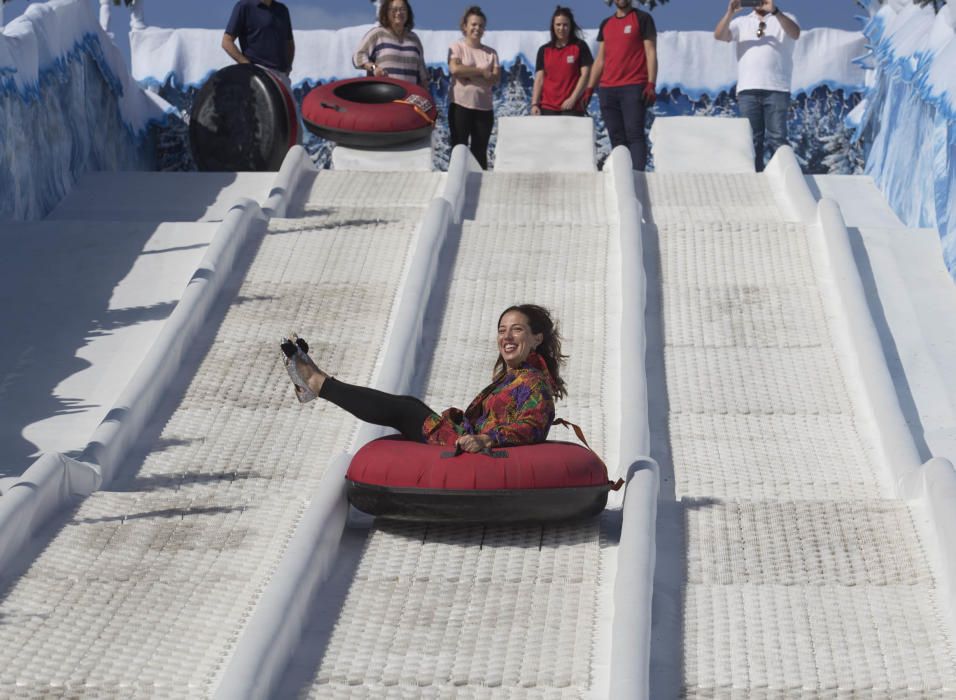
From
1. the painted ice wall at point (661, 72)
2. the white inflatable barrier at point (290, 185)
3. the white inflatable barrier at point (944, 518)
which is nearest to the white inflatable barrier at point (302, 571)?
the white inflatable barrier at point (944, 518)

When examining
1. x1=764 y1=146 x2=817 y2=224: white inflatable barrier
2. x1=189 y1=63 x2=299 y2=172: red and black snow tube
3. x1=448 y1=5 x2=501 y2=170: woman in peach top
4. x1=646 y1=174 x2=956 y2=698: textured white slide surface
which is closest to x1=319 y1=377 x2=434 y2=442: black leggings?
x1=646 y1=174 x2=956 y2=698: textured white slide surface

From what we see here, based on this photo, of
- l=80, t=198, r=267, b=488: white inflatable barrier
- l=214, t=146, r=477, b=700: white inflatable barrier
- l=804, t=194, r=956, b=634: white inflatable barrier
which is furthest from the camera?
l=80, t=198, r=267, b=488: white inflatable barrier

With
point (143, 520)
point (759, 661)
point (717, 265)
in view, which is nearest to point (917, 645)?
point (759, 661)

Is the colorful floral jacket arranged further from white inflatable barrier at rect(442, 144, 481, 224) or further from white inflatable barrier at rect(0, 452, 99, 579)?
white inflatable barrier at rect(442, 144, 481, 224)

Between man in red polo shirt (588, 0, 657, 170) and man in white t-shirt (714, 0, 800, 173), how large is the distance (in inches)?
26.3

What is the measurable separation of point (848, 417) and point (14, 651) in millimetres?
3207

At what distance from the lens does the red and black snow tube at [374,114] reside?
10.0m

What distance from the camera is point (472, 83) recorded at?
9.98 m

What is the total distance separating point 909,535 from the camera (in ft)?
14.4

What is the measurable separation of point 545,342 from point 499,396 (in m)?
0.25

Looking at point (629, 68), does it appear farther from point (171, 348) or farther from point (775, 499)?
point (775, 499)

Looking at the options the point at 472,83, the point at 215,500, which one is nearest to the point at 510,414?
the point at 215,500

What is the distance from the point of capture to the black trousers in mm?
10047

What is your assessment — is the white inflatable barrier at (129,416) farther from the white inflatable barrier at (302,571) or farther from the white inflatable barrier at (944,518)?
the white inflatable barrier at (944,518)
